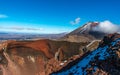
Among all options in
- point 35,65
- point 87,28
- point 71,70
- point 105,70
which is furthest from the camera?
point 87,28

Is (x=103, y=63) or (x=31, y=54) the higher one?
(x=103, y=63)

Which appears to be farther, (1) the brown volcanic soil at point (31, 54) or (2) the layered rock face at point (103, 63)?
(1) the brown volcanic soil at point (31, 54)

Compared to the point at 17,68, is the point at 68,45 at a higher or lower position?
higher

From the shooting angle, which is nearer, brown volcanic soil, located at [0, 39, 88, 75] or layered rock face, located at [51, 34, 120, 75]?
layered rock face, located at [51, 34, 120, 75]

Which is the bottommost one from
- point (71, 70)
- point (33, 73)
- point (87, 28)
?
point (33, 73)

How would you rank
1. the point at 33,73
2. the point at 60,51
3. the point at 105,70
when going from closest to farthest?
the point at 105,70 < the point at 33,73 < the point at 60,51

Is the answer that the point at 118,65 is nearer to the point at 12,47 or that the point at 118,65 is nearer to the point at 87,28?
the point at 12,47

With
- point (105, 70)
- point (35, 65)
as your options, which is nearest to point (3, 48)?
point (35, 65)

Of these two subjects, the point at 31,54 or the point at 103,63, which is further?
the point at 31,54
